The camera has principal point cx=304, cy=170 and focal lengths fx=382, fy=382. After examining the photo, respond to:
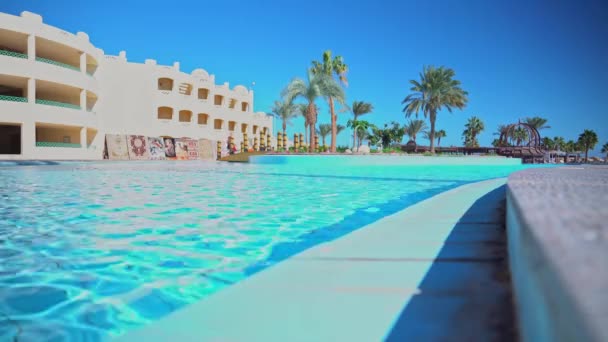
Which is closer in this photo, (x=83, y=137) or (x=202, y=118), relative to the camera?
(x=83, y=137)

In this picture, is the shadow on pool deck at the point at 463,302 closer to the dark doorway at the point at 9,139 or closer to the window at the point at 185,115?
the dark doorway at the point at 9,139

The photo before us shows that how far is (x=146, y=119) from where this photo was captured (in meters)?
33.7

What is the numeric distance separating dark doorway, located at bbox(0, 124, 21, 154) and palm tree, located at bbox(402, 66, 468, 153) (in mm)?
35573

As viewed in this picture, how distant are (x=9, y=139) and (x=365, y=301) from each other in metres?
34.3

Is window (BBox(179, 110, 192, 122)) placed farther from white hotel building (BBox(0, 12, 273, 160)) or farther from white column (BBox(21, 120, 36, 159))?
white column (BBox(21, 120, 36, 159))

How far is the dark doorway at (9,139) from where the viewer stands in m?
27.4

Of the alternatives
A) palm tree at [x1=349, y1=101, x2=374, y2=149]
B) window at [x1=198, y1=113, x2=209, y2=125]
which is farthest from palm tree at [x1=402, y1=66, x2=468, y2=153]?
window at [x1=198, y1=113, x2=209, y2=125]

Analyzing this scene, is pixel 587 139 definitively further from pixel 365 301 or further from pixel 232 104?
pixel 365 301

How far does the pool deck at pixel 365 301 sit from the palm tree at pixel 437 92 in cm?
3930

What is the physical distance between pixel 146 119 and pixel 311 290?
3561 centimetres

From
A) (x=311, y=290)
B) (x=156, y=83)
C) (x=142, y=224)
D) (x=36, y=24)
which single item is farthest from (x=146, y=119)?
(x=311, y=290)

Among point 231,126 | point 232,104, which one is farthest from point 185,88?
point 232,104

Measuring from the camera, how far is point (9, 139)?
91.1 feet

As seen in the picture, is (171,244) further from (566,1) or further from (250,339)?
(566,1)
